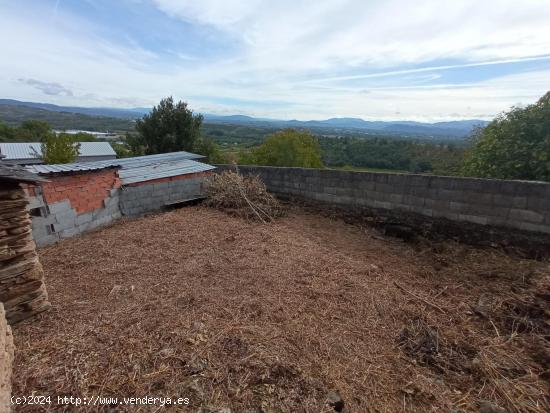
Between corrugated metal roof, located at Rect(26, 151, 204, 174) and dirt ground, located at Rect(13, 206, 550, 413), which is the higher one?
→ corrugated metal roof, located at Rect(26, 151, 204, 174)

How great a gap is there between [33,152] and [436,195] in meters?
27.0

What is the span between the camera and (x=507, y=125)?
23.1 feet

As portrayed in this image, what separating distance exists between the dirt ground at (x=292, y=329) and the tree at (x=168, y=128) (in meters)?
14.6

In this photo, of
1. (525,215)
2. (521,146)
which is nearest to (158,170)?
(525,215)

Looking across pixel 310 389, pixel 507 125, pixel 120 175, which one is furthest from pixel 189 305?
pixel 507 125

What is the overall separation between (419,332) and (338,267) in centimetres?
137

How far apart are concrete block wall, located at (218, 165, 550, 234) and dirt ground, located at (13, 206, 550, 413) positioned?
572mm

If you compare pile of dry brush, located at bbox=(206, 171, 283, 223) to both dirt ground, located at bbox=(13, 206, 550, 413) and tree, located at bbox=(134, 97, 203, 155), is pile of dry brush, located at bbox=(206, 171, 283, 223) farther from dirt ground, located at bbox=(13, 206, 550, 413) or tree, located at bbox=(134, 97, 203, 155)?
tree, located at bbox=(134, 97, 203, 155)

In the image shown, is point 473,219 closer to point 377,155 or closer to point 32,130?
point 377,155

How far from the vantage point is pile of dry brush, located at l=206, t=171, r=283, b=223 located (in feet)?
20.5

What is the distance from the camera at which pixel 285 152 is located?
29625 mm

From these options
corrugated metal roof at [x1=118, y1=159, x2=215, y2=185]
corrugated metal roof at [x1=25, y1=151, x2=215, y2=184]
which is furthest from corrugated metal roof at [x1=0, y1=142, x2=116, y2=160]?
corrugated metal roof at [x1=118, y1=159, x2=215, y2=185]

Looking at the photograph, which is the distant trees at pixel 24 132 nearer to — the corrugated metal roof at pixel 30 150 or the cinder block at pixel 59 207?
the corrugated metal roof at pixel 30 150

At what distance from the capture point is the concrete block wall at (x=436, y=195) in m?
3.88
